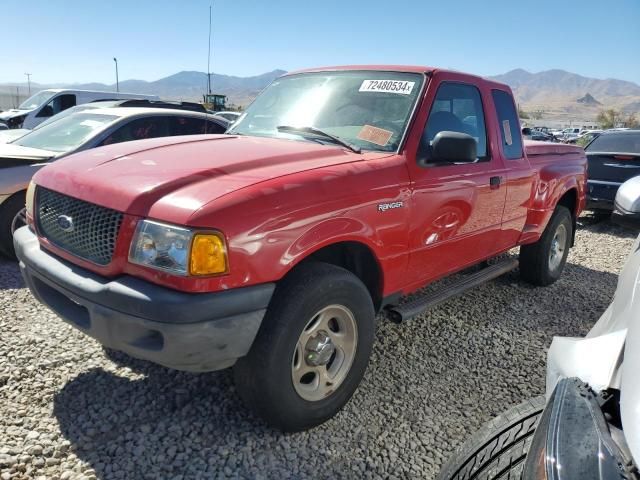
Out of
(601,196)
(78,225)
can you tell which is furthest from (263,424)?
(601,196)

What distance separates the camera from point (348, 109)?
131 inches

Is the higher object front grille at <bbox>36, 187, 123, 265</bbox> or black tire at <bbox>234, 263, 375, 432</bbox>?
front grille at <bbox>36, 187, 123, 265</bbox>

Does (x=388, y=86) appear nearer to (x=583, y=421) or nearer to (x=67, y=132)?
(x=583, y=421)

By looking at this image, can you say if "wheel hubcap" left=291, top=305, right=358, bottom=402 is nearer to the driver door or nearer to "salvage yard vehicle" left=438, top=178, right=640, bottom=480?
the driver door

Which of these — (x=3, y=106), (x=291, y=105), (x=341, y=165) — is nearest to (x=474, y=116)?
(x=291, y=105)

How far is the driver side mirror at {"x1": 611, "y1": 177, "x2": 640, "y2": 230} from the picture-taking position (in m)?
2.07

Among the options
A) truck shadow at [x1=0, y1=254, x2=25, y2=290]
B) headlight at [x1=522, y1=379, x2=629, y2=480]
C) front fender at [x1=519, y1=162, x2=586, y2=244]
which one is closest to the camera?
headlight at [x1=522, y1=379, x2=629, y2=480]

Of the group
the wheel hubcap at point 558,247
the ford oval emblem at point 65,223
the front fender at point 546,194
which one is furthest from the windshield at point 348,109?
the wheel hubcap at point 558,247

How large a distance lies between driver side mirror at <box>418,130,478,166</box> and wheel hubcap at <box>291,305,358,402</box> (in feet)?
3.67

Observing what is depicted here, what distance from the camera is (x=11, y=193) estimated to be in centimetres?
491

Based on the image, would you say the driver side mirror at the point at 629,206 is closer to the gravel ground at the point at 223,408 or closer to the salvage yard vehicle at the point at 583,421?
the salvage yard vehicle at the point at 583,421

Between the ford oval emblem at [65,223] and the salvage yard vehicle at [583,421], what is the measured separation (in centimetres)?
210

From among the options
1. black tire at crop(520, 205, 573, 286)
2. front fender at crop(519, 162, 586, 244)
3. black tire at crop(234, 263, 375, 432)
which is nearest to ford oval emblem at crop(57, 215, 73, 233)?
black tire at crop(234, 263, 375, 432)

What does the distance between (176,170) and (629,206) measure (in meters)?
2.06
